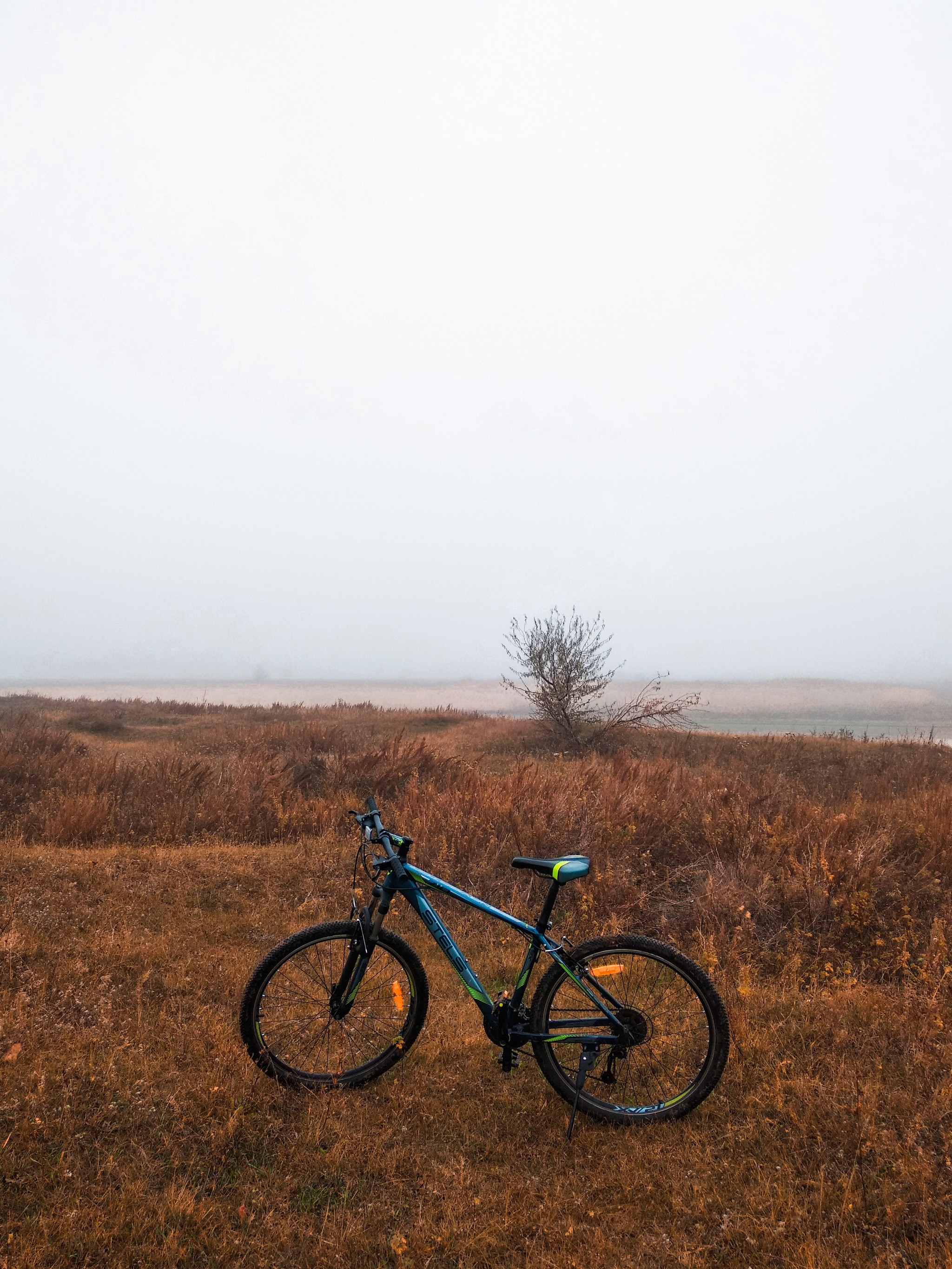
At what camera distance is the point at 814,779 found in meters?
14.2

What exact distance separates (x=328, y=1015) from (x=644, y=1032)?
1815 millimetres

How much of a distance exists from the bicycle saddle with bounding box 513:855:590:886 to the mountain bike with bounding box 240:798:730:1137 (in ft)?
0.04

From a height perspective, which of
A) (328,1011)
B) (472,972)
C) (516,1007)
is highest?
(472,972)

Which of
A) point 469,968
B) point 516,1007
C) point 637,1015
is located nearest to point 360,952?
point 469,968

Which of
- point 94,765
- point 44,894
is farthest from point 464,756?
point 44,894

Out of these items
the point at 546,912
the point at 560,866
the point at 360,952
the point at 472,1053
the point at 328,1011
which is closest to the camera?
the point at 560,866

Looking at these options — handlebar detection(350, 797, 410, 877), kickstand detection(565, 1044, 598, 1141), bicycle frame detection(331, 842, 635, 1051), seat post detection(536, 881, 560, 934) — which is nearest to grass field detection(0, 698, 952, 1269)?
kickstand detection(565, 1044, 598, 1141)

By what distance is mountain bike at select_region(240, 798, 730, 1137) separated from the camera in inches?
149

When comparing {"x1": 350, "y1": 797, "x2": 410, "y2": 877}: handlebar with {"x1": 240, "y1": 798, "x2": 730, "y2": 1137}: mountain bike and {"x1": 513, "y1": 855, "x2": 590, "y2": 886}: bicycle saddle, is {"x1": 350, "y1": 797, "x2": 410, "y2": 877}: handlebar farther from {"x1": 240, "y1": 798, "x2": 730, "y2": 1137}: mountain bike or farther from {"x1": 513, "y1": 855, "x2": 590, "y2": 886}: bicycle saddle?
{"x1": 513, "y1": 855, "x2": 590, "y2": 886}: bicycle saddle

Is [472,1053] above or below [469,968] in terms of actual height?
below

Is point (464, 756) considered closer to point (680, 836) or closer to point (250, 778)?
point (250, 778)

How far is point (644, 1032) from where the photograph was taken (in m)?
3.82

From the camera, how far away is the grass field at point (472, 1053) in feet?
10.00

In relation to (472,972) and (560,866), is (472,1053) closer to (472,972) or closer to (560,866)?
(472,972)
